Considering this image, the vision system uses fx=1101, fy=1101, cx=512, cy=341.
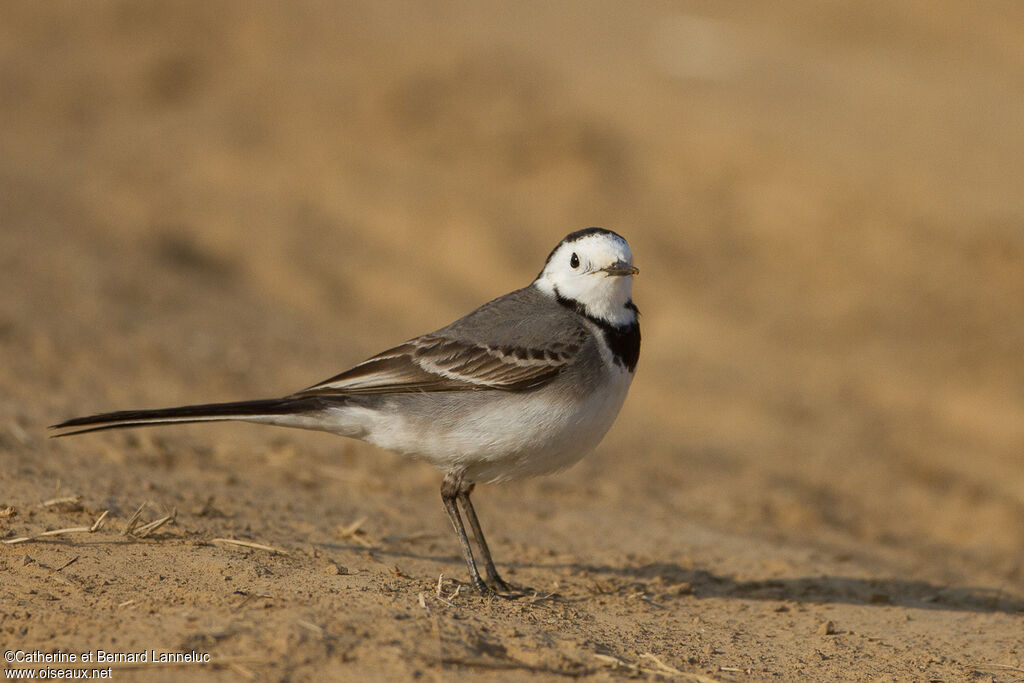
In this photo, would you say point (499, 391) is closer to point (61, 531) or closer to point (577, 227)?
point (61, 531)

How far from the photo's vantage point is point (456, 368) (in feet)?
19.7

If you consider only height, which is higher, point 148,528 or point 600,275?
point 600,275

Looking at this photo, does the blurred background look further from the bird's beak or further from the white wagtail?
the bird's beak

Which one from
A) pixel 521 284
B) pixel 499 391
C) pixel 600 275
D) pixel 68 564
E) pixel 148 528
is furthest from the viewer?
pixel 521 284

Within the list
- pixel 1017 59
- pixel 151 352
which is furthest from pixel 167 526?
pixel 1017 59

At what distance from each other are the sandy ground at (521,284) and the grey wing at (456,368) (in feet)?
3.22

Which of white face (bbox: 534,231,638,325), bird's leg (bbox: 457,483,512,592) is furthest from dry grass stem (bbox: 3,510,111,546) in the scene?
white face (bbox: 534,231,638,325)

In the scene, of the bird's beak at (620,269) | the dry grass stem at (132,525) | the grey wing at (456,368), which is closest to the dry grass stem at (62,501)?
the dry grass stem at (132,525)

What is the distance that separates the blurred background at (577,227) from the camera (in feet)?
31.3

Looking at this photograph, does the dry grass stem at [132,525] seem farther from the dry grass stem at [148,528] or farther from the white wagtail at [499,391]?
the white wagtail at [499,391]

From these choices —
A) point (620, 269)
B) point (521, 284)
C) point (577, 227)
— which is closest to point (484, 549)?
point (620, 269)

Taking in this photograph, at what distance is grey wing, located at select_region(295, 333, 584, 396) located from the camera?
5.86 metres

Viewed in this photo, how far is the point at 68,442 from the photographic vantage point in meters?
7.50

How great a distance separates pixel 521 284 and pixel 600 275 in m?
7.80
